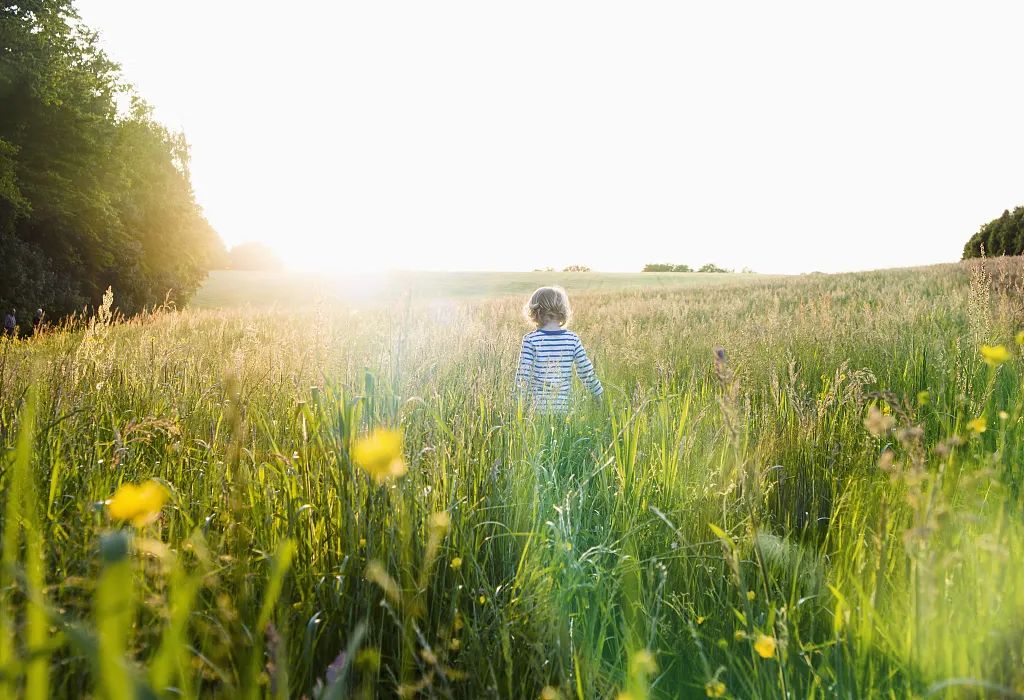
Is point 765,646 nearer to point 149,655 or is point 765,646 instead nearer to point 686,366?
point 149,655

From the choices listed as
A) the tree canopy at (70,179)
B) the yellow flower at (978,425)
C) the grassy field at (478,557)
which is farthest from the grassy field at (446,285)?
the yellow flower at (978,425)

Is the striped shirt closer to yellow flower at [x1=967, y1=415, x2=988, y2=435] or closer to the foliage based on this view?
yellow flower at [x1=967, y1=415, x2=988, y2=435]

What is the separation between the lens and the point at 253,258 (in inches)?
2500

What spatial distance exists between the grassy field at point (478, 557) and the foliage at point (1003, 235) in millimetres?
47540

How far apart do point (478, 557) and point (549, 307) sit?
10.2ft

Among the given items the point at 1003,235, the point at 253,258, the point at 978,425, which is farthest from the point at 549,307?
the point at 253,258

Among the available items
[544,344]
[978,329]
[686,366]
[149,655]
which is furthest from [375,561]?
[686,366]

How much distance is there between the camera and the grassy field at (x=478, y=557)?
1171 millimetres

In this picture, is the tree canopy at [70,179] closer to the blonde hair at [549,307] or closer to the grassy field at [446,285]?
the grassy field at [446,285]

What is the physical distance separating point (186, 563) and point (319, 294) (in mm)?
1687

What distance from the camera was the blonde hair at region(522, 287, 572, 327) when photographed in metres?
5.01

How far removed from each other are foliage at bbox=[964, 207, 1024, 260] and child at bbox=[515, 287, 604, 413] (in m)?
45.7

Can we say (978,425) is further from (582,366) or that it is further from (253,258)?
(253,258)

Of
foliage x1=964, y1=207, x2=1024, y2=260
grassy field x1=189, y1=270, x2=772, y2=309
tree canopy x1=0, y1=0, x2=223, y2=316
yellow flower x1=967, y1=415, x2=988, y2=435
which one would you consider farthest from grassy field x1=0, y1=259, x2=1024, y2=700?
foliage x1=964, y1=207, x2=1024, y2=260
